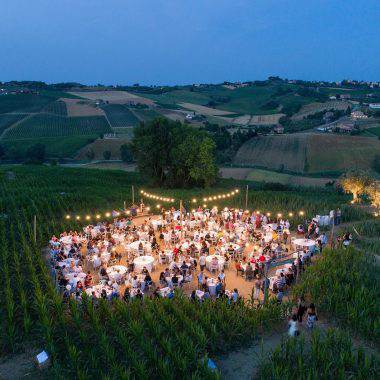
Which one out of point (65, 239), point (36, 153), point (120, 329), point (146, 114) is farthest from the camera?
point (146, 114)

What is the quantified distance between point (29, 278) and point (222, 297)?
9035 millimetres

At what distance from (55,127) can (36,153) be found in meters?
28.4

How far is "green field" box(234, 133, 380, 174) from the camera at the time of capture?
72.3 m

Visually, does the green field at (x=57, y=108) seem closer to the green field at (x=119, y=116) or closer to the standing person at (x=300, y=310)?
the green field at (x=119, y=116)

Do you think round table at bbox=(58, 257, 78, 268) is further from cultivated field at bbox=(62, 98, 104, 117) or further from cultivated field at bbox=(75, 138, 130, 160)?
cultivated field at bbox=(62, 98, 104, 117)

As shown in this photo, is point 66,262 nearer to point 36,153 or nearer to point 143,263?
point 143,263

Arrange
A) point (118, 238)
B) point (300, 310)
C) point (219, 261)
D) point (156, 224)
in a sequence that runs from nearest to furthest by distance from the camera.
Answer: point (300, 310) → point (219, 261) → point (118, 238) → point (156, 224)

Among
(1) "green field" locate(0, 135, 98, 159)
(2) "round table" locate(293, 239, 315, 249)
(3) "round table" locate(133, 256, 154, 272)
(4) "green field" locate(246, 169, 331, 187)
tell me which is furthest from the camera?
(1) "green field" locate(0, 135, 98, 159)

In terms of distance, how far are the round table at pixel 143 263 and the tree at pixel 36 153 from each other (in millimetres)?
74328

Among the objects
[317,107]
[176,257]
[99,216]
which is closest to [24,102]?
[317,107]

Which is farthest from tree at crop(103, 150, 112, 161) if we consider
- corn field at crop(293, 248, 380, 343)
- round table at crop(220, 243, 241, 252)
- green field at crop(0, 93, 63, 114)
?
corn field at crop(293, 248, 380, 343)

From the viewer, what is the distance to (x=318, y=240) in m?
23.2

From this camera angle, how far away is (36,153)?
8856cm

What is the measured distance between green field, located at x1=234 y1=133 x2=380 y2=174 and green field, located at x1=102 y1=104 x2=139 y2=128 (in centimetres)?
4384
